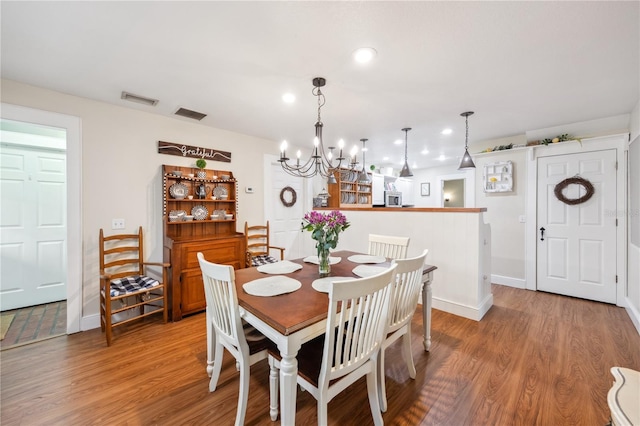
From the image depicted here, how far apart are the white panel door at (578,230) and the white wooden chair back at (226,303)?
4436 millimetres

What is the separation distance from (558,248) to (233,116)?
4858mm

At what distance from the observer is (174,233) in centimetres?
321

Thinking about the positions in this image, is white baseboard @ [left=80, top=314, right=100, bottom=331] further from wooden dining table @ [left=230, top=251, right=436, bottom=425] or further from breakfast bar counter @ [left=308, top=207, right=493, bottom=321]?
breakfast bar counter @ [left=308, top=207, right=493, bottom=321]

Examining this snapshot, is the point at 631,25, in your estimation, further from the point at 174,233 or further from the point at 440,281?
the point at 174,233

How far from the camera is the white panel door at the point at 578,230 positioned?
3.33 m

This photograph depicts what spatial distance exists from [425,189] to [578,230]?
13.1 ft

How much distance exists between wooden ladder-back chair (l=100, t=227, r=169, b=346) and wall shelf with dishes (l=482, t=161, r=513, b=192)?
4.81m

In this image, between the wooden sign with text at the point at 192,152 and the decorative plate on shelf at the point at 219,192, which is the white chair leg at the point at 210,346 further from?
the wooden sign with text at the point at 192,152

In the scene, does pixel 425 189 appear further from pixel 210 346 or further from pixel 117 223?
pixel 117 223

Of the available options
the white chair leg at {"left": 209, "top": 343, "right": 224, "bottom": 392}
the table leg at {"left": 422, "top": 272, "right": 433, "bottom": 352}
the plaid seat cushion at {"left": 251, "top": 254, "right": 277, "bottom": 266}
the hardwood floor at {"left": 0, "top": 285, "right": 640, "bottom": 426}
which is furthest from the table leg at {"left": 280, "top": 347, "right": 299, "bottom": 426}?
the plaid seat cushion at {"left": 251, "top": 254, "right": 277, "bottom": 266}

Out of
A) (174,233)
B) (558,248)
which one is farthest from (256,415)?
(558,248)

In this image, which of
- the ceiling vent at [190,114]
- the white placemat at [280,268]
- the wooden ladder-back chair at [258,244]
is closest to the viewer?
the white placemat at [280,268]

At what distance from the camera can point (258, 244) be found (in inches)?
157

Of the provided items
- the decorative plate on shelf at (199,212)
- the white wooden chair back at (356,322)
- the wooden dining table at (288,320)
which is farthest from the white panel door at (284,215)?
the white wooden chair back at (356,322)
